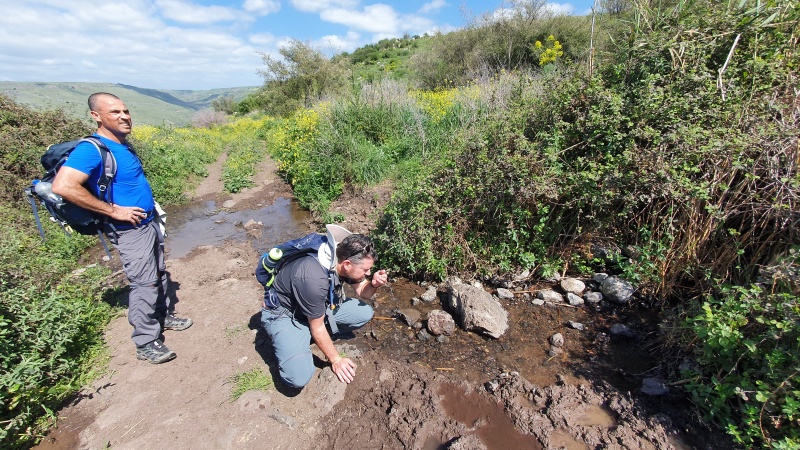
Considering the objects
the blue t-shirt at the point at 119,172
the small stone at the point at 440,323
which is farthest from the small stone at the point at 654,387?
the blue t-shirt at the point at 119,172

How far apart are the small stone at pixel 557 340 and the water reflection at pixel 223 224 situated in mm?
4130

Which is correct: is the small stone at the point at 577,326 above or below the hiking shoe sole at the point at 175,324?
above

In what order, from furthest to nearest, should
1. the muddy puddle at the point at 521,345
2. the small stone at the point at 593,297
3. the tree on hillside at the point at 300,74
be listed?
the tree on hillside at the point at 300,74 → the small stone at the point at 593,297 → the muddy puddle at the point at 521,345

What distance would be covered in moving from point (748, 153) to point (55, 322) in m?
5.62

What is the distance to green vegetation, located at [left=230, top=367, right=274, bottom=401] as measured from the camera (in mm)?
2594

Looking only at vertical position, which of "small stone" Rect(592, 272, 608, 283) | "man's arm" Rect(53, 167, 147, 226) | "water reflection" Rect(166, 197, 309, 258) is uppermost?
"man's arm" Rect(53, 167, 147, 226)

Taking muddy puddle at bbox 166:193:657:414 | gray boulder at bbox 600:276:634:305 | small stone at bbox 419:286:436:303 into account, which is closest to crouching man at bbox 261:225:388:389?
muddy puddle at bbox 166:193:657:414

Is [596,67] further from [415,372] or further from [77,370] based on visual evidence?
[77,370]

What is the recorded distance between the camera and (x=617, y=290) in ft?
11.0

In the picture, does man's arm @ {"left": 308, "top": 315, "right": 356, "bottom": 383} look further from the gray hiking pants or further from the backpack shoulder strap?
the backpack shoulder strap

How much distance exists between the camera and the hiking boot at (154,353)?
2.90 metres

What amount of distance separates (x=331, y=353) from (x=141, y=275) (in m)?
1.72

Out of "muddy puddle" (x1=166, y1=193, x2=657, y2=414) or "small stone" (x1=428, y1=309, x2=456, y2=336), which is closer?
"muddy puddle" (x1=166, y1=193, x2=657, y2=414)

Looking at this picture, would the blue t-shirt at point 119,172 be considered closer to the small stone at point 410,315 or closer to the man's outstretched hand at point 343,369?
the man's outstretched hand at point 343,369
